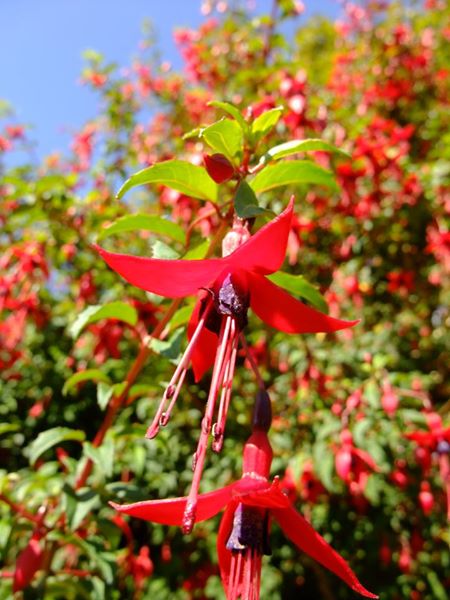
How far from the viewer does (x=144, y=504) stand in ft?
Result: 1.36

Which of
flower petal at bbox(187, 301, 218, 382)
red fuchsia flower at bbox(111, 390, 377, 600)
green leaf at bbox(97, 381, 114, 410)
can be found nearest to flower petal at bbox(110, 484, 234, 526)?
red fuchsia flower at bbox(111, 390, 377, 600)

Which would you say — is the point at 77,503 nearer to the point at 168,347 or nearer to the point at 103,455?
the point at 103,455

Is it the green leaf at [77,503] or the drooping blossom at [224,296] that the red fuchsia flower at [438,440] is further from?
the drooping blossom at [224,296]

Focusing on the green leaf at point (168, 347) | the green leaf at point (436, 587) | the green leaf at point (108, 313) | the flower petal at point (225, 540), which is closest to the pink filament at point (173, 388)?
the flower petal at point (225, 540)

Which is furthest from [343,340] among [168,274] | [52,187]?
[168,274]

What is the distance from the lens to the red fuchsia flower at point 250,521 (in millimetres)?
420

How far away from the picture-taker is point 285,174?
622 mm

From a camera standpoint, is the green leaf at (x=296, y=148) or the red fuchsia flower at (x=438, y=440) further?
the red fuchsia flower at (x=438, y=440)

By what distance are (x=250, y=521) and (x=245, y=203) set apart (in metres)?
0.29

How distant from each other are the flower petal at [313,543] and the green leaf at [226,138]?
1.22 ft

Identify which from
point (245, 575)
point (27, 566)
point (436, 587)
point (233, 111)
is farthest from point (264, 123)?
point (436, 587)

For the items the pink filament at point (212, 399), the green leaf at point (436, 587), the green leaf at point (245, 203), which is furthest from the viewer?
the green leaf at point (436, 587)

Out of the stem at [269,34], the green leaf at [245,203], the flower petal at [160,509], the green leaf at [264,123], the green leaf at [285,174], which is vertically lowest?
the flower petal at [160,509]

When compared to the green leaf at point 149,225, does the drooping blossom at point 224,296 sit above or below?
below
